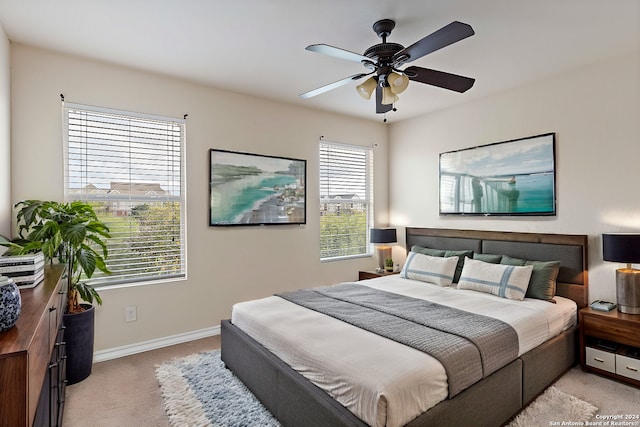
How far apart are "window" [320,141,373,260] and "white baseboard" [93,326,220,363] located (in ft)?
5.62

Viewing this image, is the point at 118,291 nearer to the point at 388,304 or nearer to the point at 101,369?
the point at 101,369

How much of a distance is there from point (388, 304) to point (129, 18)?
2.83m

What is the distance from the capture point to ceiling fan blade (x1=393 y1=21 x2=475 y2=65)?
1844 millimetres

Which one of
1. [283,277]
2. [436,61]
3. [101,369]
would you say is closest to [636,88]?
[436,61]

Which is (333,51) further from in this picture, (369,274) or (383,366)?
(369,274)

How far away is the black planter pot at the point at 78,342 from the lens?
2674 mm

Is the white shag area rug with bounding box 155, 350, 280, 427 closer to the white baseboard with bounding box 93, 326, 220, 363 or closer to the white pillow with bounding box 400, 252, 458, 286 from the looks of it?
the white baseboard with bounding box 93, 326, 220, 363

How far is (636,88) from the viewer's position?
2.98 meters

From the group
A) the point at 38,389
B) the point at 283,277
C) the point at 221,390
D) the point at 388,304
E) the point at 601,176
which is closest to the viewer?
the point at 38,389

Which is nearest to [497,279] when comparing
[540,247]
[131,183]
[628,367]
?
[540,247]

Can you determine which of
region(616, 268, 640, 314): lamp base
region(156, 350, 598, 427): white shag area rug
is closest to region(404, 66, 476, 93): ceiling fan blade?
region(616, 268, 640, 314): lamp base

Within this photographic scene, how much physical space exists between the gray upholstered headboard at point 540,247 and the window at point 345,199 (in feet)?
3.47

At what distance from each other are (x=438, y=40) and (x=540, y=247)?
8.24 ft

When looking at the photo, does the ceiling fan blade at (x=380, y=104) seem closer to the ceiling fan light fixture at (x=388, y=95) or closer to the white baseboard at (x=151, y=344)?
the ceiling fan light fixture at (x=388, y=95)
